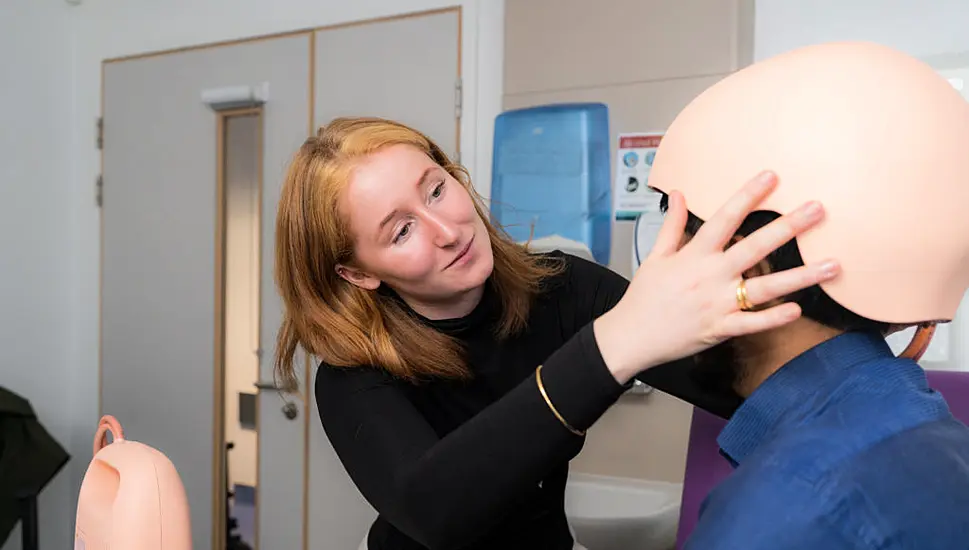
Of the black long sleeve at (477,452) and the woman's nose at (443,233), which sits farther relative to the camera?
the woman's nose at (443,233)

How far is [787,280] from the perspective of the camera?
0.63 m

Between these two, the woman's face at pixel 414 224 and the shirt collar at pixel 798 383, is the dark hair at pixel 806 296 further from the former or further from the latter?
the woman's face at pixel 414 224

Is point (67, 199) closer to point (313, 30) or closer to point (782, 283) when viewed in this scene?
point (313, 30)

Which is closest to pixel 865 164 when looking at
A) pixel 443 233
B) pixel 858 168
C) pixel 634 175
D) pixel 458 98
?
pixel 858 168

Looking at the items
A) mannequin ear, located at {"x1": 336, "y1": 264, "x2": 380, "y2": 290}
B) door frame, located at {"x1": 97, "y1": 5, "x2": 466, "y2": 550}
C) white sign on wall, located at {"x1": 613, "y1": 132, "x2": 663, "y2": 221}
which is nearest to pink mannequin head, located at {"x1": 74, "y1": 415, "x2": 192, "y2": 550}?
mannequin ear, located at {"x1": 336, "y1": 264, "x2": 380, "y2": 290}

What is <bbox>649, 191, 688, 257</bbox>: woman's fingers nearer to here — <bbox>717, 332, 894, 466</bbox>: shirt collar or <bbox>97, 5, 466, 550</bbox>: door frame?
<bbox>717, 332, 894, 466</bbox>: shirt collar

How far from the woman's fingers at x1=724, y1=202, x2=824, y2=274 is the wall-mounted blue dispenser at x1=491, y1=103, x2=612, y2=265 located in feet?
4.37

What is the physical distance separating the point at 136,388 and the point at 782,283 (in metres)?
2.78

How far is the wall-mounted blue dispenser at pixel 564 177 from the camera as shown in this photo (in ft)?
6.46

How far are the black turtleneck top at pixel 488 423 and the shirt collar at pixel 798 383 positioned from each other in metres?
0.16

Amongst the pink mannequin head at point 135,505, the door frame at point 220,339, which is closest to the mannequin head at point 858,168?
the pink mannequin head at point 135,505

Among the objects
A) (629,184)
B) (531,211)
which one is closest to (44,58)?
(531,211)

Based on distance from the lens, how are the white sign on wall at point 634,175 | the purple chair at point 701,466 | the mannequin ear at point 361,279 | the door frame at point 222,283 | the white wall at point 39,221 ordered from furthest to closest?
the white wall at point 39,221, the door frame at point 222,283, the white sign on wall at point 634,175, the purple chair at point 701,466, the mannequin ear at point 361,279

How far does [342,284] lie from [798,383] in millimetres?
684
